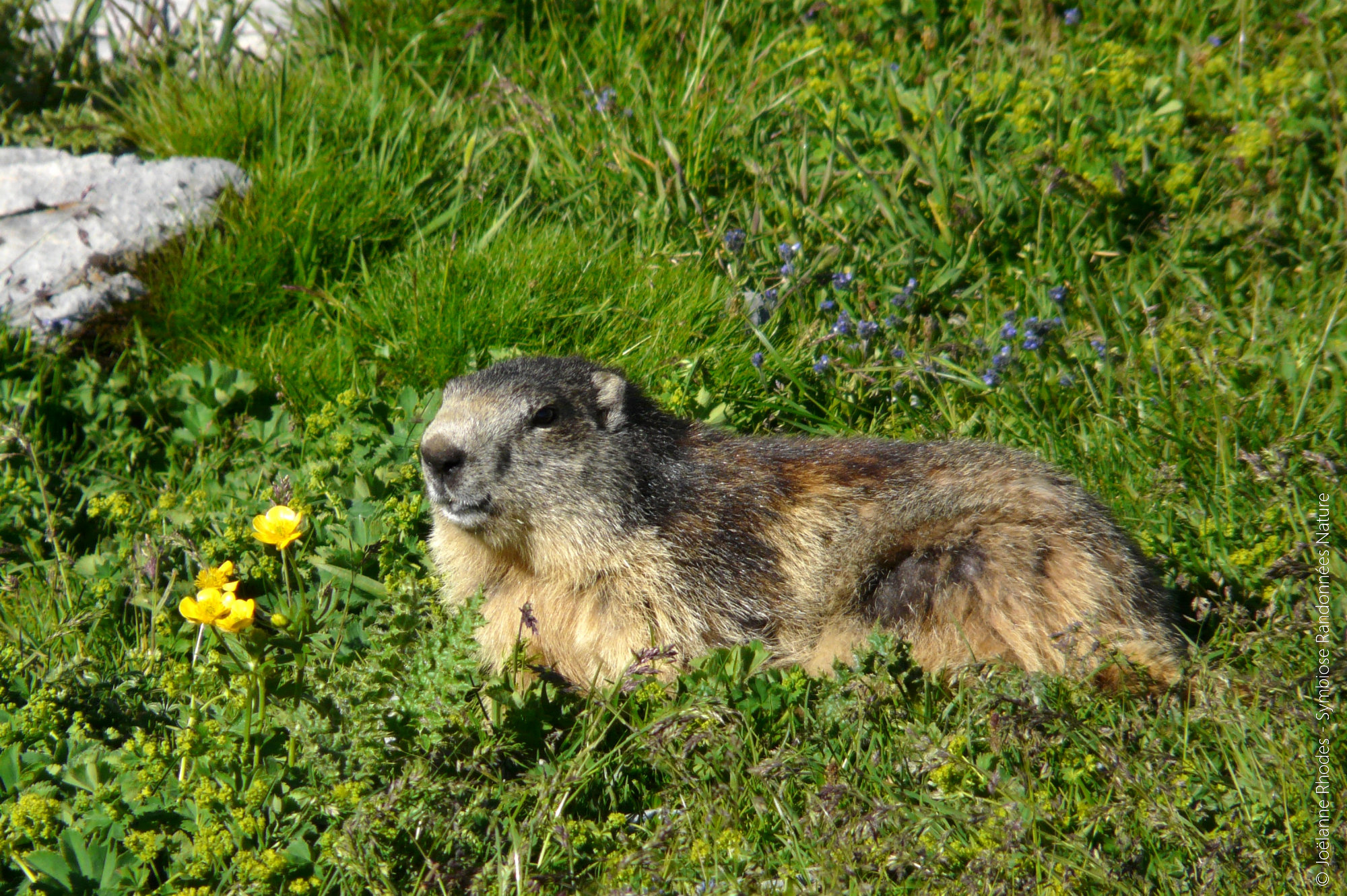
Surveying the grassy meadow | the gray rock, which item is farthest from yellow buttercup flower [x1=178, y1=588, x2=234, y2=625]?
the gray rock

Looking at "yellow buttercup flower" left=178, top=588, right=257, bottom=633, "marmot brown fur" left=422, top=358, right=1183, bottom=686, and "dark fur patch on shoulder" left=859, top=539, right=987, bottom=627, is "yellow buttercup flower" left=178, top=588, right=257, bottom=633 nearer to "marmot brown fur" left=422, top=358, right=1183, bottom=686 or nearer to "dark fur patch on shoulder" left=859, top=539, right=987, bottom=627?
"marmot brown fur" left=422, top=358, right=1183, bottom=686

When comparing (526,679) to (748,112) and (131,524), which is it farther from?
(748,112)

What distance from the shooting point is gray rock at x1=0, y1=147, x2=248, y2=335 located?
5633 mm

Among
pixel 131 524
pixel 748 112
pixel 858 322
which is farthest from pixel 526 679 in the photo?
pixel 748 112

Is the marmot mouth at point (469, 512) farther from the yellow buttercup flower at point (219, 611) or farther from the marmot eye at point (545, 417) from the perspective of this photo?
the yellow buttercup flower at point (219, 611)

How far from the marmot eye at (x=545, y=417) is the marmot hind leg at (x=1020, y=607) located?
4.71ft

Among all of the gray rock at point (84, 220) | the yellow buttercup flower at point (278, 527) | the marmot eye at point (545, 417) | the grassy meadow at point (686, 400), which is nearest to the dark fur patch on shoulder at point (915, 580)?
the grassy meadow at point (686, 400)

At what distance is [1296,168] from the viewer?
598 centimetres

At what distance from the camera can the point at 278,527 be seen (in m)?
3.99

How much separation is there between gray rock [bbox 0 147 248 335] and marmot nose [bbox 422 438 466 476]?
2556 millimetres

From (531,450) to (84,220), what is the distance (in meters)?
3.21

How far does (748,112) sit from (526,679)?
142 inches

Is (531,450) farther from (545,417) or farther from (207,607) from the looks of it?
(207,607)

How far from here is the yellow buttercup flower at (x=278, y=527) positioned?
3938mm
